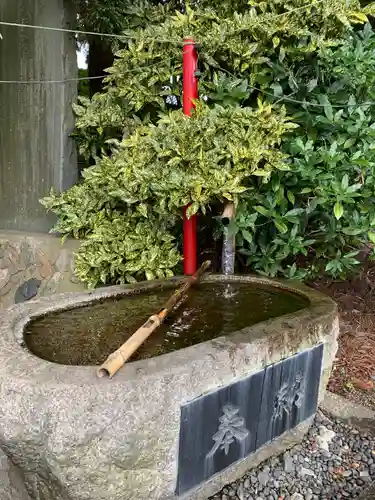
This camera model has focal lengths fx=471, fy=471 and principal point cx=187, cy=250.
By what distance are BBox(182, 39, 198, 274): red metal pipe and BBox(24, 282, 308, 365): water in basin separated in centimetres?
34

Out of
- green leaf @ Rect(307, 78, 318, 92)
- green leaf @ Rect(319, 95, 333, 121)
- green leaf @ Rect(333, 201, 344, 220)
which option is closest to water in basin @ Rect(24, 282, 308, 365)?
green leaf @ Rect(333, 201, 344, 220)

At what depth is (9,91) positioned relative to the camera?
4191 mm

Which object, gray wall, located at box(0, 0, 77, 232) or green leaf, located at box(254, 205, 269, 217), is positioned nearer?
green leaf, located at box(254, 205, 269, 217)

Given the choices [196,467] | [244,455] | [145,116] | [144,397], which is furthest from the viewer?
[145,116]

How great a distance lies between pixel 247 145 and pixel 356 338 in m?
1.70

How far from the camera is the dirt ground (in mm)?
3113

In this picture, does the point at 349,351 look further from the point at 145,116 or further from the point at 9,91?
the point at 9,91

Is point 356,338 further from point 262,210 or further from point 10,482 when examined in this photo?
point 10,482

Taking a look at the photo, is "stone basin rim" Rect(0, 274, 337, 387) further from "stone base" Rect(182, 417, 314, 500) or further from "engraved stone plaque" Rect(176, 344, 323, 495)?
"stone base" Rect(182, 417, 314, 500)

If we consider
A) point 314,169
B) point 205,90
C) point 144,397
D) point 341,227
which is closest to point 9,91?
point 205,90

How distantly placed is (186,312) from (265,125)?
1.33m

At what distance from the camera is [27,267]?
4031 mm

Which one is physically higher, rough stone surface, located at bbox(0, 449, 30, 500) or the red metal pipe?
the red metal pipe

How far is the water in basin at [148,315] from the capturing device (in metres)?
1.98
